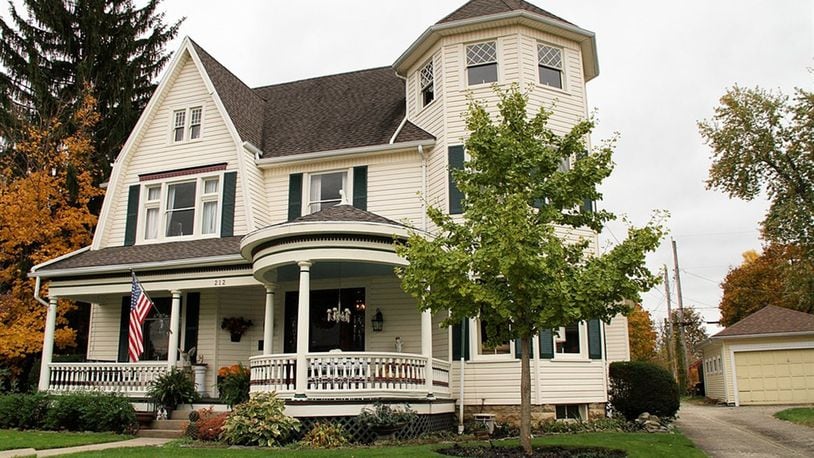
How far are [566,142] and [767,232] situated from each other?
49.3ft

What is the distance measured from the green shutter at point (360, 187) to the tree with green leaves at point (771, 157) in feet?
46.1

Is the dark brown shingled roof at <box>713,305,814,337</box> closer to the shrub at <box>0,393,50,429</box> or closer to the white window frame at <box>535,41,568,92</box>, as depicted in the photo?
the white window frame at <box>535,41,568,92</box>

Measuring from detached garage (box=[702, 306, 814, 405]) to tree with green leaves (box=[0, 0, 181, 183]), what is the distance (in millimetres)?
25330

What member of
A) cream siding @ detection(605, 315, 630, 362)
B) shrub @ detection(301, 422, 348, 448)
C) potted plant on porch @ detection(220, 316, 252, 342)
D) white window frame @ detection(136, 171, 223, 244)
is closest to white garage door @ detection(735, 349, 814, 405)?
cream siding @ detection(605, 315, 630, 362)

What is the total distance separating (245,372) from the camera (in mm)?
15133

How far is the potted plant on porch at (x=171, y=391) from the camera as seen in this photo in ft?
48.2

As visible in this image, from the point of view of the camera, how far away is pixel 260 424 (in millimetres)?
11836

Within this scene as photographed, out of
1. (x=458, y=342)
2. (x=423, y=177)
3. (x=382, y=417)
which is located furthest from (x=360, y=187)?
(x=382, y=417)

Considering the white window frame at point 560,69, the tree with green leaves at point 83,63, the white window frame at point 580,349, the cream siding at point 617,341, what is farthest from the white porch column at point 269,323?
the tree with green leaves at point 83,63

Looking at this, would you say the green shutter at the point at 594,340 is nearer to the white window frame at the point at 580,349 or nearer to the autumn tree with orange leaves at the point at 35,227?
the white window frame at the point at 580,349

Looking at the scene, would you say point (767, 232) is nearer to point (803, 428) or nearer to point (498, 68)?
point (803, 428)

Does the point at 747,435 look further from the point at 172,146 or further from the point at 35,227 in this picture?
the point at 35,227

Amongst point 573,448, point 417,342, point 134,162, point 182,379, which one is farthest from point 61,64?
point 573,448

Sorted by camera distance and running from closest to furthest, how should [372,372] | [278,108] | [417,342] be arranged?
[372,372]
[417,342]
[278,108]
